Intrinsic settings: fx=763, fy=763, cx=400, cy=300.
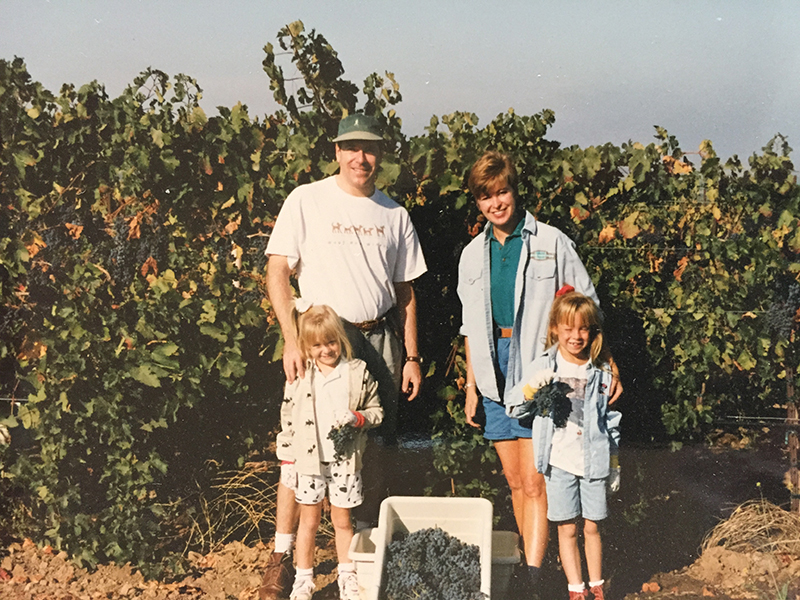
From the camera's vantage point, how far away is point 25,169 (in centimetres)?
392

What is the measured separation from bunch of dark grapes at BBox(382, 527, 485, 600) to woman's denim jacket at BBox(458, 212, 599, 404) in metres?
0.73

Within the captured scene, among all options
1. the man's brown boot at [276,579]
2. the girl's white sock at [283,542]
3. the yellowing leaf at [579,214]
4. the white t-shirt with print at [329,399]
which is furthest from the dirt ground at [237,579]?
the yellowing leaf at [579,214]

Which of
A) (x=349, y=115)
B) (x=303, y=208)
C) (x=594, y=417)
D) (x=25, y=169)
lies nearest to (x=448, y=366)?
(x=594, y=417)

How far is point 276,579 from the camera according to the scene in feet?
12.1

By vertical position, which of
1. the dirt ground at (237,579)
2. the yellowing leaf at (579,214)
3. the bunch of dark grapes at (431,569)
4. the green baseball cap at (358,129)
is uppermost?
the green baseball cap at (358,129)

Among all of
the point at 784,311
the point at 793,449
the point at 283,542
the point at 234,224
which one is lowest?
the point at 283,542

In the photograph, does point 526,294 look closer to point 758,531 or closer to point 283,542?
point 283,542

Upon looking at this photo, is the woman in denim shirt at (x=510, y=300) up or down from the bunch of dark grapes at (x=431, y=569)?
up

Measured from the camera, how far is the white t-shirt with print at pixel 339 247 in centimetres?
346

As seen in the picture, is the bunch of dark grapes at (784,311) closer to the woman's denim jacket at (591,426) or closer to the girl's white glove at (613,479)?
the woman's denim jacket at (591,426)

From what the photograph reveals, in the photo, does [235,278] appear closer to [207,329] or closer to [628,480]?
[207,329]

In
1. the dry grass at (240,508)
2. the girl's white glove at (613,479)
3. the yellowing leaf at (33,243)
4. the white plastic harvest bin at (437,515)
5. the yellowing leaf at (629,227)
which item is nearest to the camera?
the girl's white glove at (613,479)

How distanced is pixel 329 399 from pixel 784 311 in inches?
90.7

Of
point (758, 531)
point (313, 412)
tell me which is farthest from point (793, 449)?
point (313, 412)
